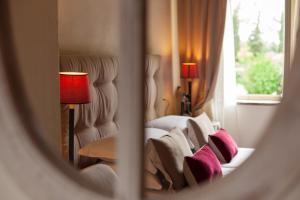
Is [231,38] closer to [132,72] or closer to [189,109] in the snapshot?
[189,109]

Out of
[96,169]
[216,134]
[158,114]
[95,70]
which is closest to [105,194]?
[96,169]

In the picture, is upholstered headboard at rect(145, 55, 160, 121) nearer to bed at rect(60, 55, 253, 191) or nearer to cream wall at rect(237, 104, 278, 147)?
bed at rect(60, 55, 253, 191)

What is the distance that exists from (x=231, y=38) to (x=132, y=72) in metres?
3.99

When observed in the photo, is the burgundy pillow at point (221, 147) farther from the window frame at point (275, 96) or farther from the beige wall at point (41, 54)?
the beige wall at point (41, 54)

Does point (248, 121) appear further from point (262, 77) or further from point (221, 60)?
point (221, 60)

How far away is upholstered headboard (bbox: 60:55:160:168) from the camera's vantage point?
261 centimetres

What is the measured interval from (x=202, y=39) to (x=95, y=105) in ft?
6.49

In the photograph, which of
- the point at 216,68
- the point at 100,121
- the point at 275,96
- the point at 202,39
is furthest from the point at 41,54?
the point at 275,96

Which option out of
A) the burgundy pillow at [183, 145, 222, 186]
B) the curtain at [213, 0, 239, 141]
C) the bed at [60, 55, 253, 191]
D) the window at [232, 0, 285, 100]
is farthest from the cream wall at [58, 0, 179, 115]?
the window at [232, 0, 285, 100]

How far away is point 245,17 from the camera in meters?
4.36

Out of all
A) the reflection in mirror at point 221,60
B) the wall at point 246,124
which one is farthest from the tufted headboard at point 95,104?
the wall at point 246,124

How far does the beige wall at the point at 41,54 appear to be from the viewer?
908 mm

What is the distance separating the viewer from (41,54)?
1.08 m

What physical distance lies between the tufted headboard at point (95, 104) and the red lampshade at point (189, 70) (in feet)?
4.35
